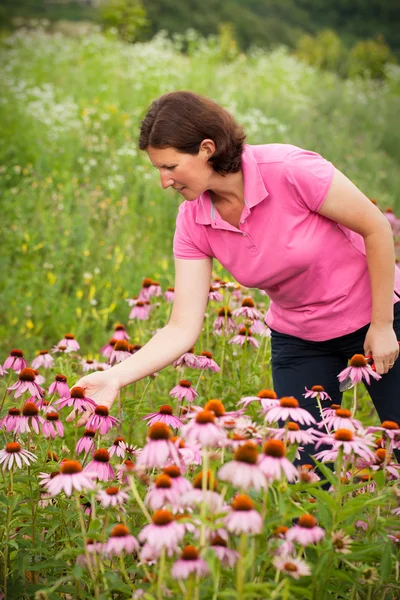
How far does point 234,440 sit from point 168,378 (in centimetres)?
195

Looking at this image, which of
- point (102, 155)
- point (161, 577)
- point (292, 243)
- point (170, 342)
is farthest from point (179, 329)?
point (102, 155)

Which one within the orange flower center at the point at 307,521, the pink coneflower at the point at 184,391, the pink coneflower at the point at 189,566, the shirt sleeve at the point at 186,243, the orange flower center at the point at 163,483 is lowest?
the pink coneflower at the point at 184,391

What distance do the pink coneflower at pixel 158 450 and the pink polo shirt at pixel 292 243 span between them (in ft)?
3.26

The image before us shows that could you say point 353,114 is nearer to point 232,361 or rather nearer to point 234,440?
point 232,361

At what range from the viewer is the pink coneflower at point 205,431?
1195 mm

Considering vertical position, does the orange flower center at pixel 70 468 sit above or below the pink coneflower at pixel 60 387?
above

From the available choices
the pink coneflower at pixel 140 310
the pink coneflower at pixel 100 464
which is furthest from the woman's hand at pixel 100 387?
the pink coneflower at pixel 140 310

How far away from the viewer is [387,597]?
1652mm

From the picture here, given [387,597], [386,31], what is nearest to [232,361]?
[387,597]

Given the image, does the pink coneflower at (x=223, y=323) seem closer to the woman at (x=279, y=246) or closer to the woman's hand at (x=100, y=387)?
the woman at (x=279, y=246)

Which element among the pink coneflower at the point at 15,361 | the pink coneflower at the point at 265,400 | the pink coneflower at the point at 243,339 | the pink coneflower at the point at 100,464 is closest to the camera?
the pink coneflower at the point at 265,400

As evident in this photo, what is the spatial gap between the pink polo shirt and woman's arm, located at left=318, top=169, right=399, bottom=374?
4 centimetres

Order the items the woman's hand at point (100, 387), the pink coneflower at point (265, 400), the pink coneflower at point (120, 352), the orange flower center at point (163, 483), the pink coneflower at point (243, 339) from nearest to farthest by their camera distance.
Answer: the orange flower center at point (163, 483) < the pink coneflower at point (265, 400) < the woman's hand at point (100, 387) < the pink coneflower at point (120, 352) < the pink coneflower at point (243, 339)

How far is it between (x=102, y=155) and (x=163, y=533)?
573 centimetres
